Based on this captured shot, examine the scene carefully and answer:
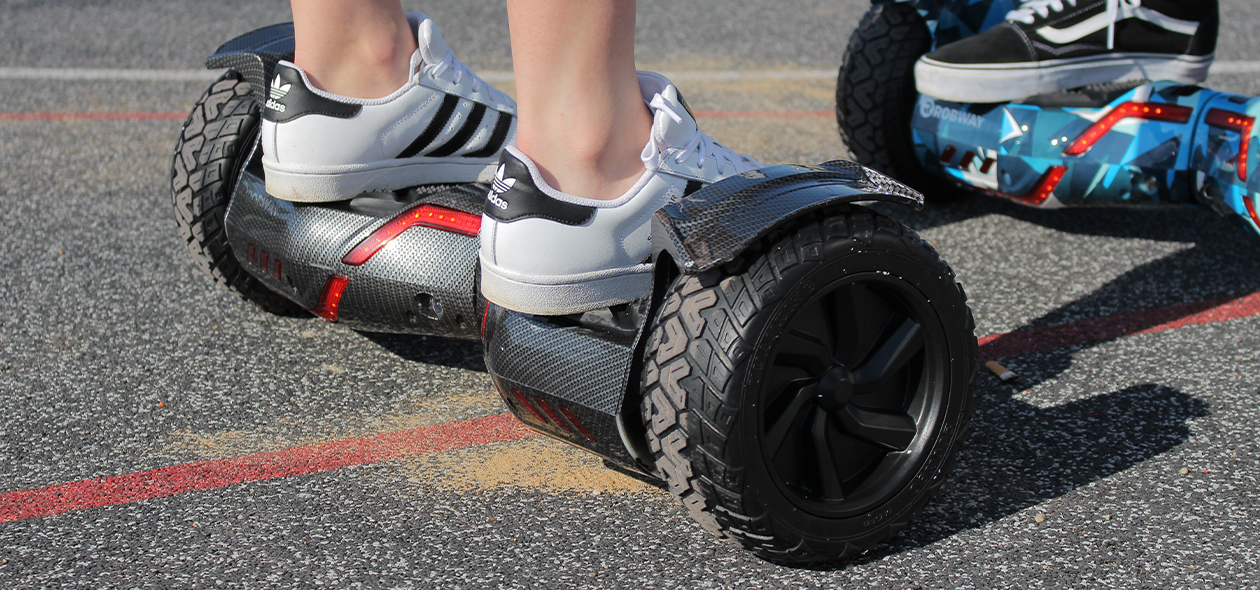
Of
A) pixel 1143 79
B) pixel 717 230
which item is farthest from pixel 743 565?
pixel 1143 79

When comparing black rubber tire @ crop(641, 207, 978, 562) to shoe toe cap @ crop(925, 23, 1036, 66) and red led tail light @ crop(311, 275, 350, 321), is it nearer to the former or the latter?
red led tail light @ crop(311, 275, 350, 321)

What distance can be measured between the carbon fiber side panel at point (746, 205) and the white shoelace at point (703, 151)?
0.49 ft

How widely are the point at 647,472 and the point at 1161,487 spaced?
90 cm

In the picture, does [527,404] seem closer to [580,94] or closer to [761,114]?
[580,94]

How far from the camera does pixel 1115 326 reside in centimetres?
240

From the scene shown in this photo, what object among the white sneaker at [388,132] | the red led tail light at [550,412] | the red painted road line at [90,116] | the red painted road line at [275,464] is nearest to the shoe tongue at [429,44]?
the white sneaker at [388,132]

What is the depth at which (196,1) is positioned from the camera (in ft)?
19.2

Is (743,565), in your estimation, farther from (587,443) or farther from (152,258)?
(152,258)

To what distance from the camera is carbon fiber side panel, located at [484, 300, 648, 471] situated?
1.53 meters

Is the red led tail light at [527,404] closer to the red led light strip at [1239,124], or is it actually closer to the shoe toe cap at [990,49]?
the shoe toe cap at [990,49]

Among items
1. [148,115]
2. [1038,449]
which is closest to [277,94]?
[1038,449]

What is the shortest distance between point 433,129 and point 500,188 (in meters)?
0.56

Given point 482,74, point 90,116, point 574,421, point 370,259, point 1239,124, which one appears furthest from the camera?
point 482,74

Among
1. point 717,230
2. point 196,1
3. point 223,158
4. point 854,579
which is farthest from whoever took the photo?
point 196,1
